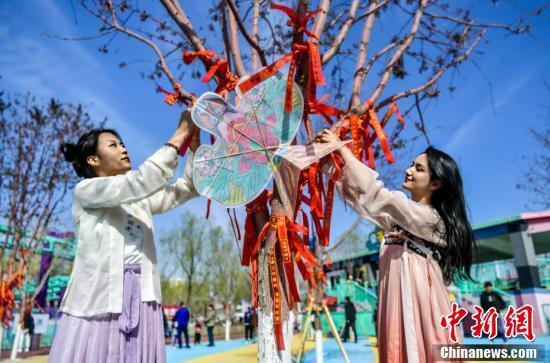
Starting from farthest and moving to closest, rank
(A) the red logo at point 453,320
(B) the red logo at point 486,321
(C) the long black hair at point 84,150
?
(B) the red logo at point 486,321 → (C) the long black hair at point 84,150 → (A) the red logo at point 453,320

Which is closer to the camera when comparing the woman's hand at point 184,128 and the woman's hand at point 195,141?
the woman's hand at point 184,128

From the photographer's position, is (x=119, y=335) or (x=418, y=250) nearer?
(x=119, y=335)

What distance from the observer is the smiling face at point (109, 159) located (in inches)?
87.9

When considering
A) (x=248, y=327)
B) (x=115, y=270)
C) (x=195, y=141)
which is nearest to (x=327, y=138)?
(x=195, y=141)

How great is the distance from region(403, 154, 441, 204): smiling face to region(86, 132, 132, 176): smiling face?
1.64m

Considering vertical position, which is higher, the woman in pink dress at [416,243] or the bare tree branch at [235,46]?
the bare tree branch at [235,46]

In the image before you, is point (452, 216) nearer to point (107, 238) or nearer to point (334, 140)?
point (334, 140)

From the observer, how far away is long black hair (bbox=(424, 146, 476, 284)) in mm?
2361

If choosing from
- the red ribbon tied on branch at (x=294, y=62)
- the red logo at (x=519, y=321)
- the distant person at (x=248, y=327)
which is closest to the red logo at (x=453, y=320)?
the red logo at (x=519, y=321)

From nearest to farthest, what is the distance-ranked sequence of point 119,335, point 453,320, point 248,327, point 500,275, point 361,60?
1. point 119,335
2. point 453,320
3. point 361,60
4. point 500,275
5. point 248,327

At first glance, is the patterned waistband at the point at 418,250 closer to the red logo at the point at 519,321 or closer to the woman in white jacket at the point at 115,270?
the red logo at the point at 519,321

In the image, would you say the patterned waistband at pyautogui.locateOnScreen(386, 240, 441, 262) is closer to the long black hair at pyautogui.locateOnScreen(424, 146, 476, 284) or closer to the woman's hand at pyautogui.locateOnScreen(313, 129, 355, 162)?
the long black hair at pyautogui.locateOnScreen(424, 146, 476, 284)

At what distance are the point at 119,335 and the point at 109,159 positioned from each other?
2.97 ft

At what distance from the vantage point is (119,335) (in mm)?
1889
